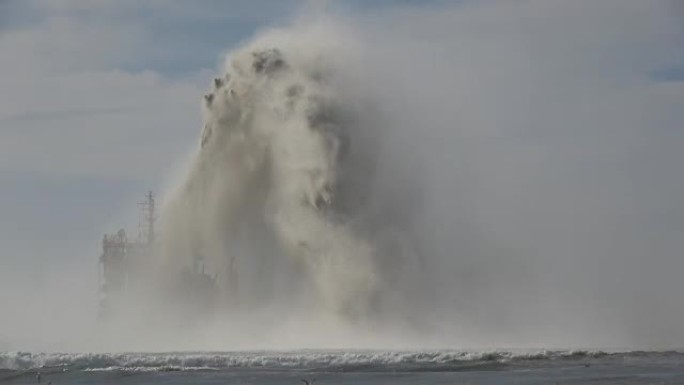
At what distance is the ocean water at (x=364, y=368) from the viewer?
157 ft

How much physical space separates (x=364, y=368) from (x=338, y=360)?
100 inches

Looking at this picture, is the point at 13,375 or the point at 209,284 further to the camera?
the point at 209,284

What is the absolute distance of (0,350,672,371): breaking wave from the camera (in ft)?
175

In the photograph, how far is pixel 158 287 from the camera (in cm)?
7588

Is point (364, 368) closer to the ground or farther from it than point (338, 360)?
closer to the ground

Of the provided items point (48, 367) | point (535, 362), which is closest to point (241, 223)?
point (48, 367)

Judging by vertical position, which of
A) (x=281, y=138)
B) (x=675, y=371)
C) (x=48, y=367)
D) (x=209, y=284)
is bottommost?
(x=675, y=371)

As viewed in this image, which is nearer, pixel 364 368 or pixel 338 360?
pixel 364 368

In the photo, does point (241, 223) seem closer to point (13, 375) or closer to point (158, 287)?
point (158, 287)

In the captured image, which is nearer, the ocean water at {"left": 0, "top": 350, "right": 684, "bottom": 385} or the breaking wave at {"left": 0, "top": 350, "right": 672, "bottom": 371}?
the ocean water at {"left": 0, "top": 350, "right": 684, "bottom": 385}

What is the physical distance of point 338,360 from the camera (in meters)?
54.8

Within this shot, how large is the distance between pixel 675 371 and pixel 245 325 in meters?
29.8

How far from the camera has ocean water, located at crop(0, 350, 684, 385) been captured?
47.8 metres

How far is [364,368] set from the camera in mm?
52469
